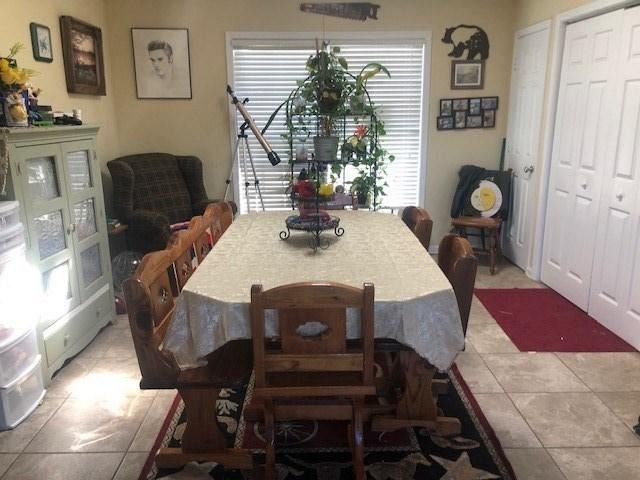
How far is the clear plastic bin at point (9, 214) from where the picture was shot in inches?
88.4

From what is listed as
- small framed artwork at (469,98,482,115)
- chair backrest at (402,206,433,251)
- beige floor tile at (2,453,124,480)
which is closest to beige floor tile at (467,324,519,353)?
chair backrest at (402,206,433,251)

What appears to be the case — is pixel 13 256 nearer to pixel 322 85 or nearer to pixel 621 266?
pixel 322 85

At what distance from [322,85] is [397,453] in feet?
6.78

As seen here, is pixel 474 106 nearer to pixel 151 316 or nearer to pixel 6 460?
pixel 151 316

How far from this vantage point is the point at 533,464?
2.07m

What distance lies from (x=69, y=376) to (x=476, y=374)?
2243 millimetres

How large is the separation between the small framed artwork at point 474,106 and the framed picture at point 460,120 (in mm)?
65

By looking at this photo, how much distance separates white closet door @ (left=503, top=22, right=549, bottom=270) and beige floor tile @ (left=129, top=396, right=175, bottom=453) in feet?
10.6

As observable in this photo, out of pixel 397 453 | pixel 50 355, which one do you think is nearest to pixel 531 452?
pixel 397 453

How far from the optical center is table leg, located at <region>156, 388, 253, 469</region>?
202 cm

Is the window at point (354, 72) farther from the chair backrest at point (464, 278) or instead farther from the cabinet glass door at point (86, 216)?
the chair backrest at point (464, 278)

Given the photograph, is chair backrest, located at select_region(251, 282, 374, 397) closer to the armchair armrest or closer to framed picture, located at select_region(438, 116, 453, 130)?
the armchair armrest

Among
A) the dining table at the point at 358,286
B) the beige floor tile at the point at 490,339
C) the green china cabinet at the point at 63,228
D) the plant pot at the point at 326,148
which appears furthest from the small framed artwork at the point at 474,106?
the green china cabinet at the point at 63,228

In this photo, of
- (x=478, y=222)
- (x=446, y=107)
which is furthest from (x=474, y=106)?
(x=478, y=222)
